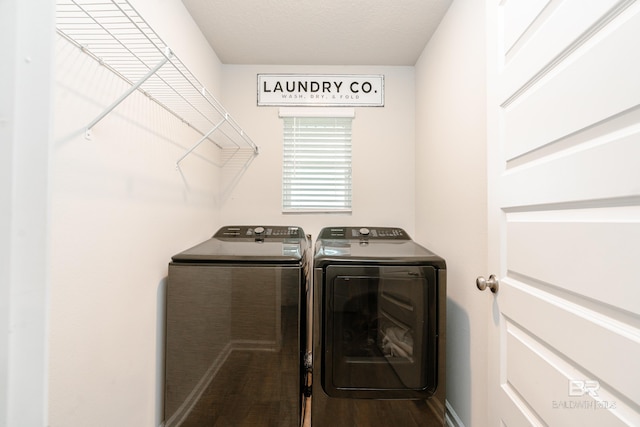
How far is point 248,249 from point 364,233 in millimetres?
984

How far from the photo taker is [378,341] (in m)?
1.41

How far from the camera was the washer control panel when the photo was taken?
2123mm

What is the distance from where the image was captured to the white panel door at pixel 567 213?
22.5 inches

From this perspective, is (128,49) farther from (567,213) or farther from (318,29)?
(567,213)

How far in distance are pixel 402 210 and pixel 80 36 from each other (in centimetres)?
226

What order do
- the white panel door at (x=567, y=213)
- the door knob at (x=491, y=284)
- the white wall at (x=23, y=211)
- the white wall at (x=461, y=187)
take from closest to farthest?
the white wall at (x=23, y=211) → the white panel door at (x=567, y=213) → the door knob at (x=491, y=284) → the white wall at (x=461, y=187)

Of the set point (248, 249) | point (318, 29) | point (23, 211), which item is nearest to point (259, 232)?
point (248, 249)

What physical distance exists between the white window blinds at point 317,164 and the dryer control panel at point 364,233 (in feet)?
0.87

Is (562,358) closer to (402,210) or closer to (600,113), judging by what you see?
(600,113)

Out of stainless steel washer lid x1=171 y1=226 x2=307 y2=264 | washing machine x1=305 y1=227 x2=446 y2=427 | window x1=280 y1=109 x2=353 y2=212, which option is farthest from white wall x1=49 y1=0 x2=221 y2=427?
window x1=280 y1=109 x2=353 y2=212

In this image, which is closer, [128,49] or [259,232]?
[128,49]
